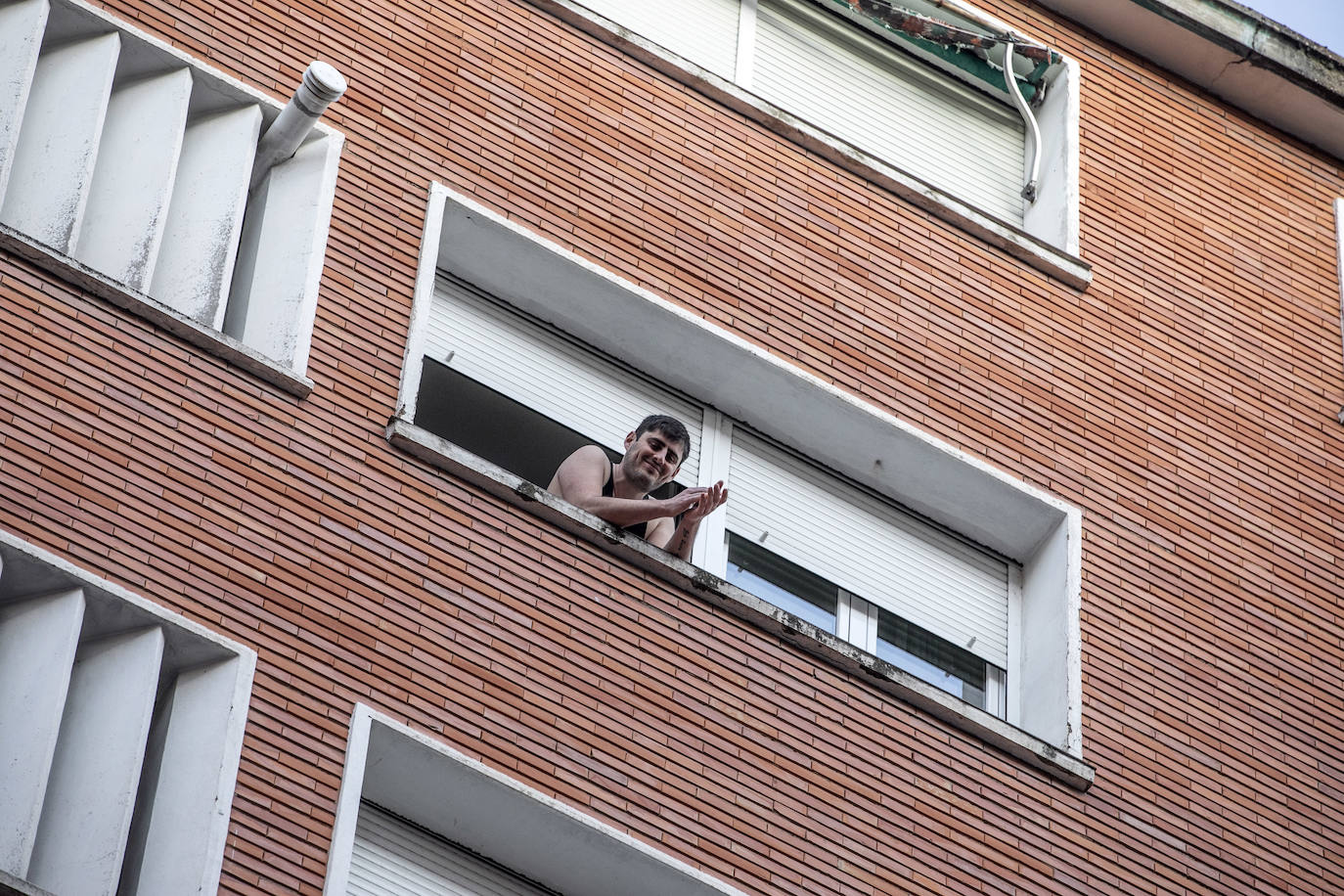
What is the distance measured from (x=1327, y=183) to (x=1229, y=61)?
1.09 meters

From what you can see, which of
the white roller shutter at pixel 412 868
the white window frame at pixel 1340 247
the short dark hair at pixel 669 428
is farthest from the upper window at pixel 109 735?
the white window frame at pixel 1340 247

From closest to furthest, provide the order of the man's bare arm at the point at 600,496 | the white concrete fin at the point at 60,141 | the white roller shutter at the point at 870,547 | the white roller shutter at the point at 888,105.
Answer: the white concrete fin at the point at 60,141
the man's bare arm at the point at 600,496
the white roller shutter at the point at 870,547
the white roller shutter at the point at 888,105

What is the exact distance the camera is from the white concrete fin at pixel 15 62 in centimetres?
1064

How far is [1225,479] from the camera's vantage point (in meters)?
13.4

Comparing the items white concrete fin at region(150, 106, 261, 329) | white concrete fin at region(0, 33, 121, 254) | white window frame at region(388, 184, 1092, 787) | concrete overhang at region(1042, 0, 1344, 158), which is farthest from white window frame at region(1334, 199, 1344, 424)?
white concrete fin at region(0, 33, 121, 254)

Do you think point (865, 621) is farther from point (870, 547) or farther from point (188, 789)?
point (188, 789)

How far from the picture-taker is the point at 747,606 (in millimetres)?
11320

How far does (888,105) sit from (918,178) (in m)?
1.01

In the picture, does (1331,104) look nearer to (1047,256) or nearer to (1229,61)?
(1229,61)

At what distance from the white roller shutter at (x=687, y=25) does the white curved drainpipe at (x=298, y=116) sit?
9.27 ft

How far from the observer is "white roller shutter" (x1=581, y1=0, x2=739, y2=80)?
14.0m

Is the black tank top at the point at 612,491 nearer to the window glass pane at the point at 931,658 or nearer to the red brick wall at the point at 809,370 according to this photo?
the red brick wall at the point at 809,370

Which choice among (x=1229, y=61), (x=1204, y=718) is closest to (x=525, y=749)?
(x=1204, y=718)

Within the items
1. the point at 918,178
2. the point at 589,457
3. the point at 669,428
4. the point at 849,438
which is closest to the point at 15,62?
the point at 589,457
